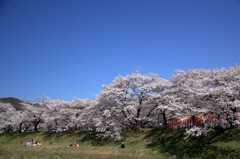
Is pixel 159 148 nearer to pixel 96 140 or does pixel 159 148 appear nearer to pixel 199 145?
pixel 199 145

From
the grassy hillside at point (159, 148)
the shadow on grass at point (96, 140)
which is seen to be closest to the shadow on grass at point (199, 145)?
the grassy hillside at point (159, 148)

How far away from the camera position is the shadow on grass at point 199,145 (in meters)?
16.3

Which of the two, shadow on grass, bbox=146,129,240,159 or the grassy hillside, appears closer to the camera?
shadow on grass, bbox=146,129,240,159

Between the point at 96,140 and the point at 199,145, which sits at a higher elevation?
the point at 199,145

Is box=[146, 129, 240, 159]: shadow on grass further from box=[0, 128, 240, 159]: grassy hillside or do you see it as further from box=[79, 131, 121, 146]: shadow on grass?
box=[79, 131, 121, 146]: shadow on grass

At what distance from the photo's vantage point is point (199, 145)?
1906 centimetres

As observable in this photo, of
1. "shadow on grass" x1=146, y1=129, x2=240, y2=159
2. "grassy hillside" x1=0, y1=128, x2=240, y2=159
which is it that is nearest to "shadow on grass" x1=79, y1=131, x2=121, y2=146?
"grassy hillside" x1=0, y1=128, x2=240, y2=159

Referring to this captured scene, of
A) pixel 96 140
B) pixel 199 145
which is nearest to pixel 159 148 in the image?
pixel 199 145

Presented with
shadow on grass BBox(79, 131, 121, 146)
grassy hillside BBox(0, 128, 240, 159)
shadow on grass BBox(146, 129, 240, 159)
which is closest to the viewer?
shadow on grass BBox(146, 129, 240, 159)

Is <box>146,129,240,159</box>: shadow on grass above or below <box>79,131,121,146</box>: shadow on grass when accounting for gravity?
above

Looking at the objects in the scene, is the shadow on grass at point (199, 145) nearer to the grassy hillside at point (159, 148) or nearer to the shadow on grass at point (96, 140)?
the grassy hillside at point (159, 148)

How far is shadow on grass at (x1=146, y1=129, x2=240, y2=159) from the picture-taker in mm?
16281

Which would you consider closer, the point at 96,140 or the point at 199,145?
the point at 199,145

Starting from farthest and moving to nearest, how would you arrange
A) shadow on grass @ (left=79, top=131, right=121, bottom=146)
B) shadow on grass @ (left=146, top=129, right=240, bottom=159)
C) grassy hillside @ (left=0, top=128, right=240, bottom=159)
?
shadow on grass @ (left=79, top=131, right=121, bottom=146) → grassy hillside @ (left=0, top=128, right=240, bottom=159) → shadow on grass @ (left=146, top=129, right=240, bottom=159)
